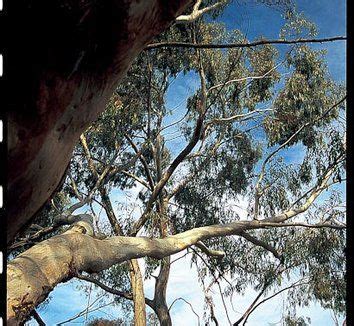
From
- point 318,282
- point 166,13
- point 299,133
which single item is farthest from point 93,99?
point 318,282

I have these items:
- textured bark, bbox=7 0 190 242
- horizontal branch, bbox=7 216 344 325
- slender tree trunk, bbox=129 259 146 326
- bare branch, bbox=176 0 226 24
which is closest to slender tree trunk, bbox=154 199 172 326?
slender tree trunk, bbox=129 259 146 326

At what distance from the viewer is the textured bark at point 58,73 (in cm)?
111

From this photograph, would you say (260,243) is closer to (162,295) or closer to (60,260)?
(162,295)

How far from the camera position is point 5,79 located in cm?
107

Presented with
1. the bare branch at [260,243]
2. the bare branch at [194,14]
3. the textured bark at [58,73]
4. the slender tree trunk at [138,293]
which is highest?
the bare branch at [194,14]

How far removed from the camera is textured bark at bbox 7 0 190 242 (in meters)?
1.11

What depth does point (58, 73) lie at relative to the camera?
3.90 feet

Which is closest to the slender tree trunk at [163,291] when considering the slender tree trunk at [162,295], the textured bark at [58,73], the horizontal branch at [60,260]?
the slender tree trunk at [162,295]

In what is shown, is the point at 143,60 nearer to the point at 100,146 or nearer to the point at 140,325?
the point at 100,146

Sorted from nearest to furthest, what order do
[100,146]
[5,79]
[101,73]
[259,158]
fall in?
[5,79] < [101,73] < [100,146] < [259,158]

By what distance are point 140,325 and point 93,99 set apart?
8037mm

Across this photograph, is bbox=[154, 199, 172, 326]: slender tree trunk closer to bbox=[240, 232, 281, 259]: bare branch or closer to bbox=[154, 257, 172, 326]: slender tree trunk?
bbox=[154, 257, 172, 326]: slender tree trunk

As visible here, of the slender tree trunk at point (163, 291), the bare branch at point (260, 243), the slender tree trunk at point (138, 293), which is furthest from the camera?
the slender tree trunk at point (163, 291)

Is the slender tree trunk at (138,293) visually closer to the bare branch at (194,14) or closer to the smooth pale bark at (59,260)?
the smooth pale bark at (59,260)
